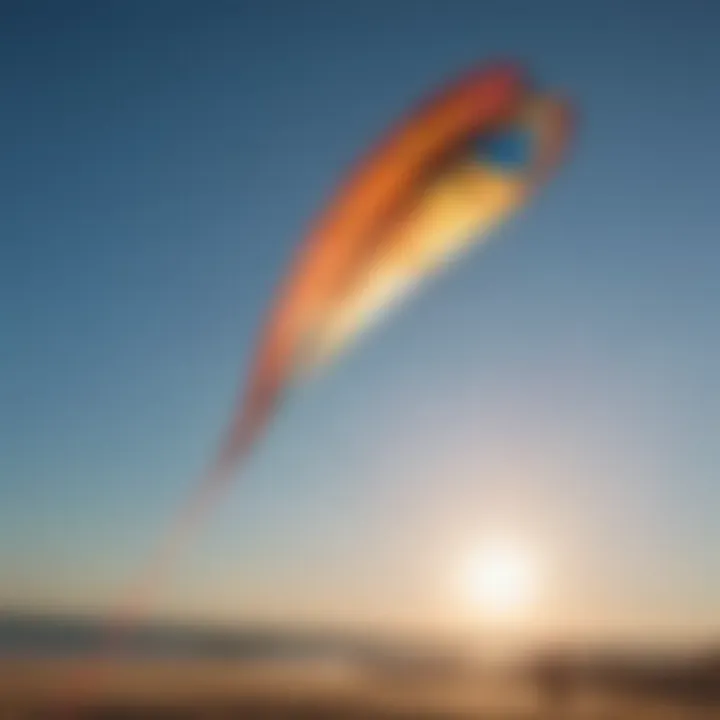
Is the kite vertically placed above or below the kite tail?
above

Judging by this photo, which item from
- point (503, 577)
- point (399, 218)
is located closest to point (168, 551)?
point (503, 577)

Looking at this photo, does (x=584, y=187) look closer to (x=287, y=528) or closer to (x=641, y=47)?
(x=641, y=47)

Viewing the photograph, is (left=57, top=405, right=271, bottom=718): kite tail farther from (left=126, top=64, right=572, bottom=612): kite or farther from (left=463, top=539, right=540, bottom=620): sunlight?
(left=463, top=539, right=540, bottom=620): sunlight

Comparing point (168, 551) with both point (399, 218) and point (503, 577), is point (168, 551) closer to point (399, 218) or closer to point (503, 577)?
point (503, 577)

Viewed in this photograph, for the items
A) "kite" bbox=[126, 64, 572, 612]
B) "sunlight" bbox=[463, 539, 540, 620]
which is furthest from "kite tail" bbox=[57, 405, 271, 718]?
"sunlight" bbox=[463, 539, 540, 620]

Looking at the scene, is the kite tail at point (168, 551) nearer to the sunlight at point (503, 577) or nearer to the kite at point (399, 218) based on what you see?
the kite at point (399, 218)

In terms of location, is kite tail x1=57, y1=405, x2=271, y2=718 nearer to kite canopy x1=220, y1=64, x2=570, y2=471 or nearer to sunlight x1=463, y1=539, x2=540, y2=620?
kite canopy x1=220, y1=64, x2=570, y2=471

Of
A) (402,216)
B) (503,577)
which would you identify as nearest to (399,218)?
(402,216)

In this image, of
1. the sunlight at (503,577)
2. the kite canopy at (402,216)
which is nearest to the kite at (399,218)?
the kite canopy at (402,216)

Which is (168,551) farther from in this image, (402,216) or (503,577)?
(402,216)

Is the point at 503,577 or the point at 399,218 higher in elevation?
the point at 399,218

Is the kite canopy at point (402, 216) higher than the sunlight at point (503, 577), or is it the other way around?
the kite canopy at point (402, 216)

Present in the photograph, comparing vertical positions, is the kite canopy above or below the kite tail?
above
